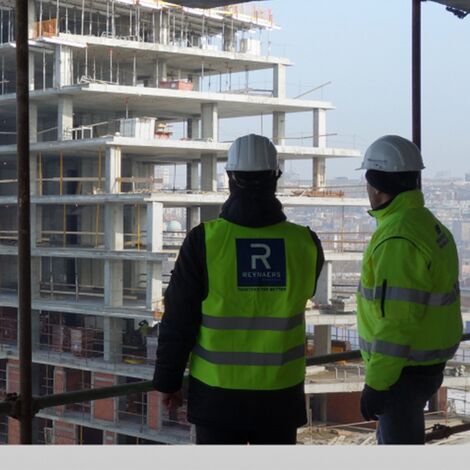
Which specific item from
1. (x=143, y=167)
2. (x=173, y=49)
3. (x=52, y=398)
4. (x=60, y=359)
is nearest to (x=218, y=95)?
(x=173, y=49)

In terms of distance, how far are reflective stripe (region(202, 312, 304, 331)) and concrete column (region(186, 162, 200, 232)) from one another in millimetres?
26336

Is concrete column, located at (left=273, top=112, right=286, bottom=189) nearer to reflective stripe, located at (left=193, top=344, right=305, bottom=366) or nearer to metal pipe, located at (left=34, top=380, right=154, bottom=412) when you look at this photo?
metal pipe, located at (left=34, top=380, right=154, bottom=412)

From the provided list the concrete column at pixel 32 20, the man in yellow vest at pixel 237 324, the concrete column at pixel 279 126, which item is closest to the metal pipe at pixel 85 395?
the man in yellow vest at pixel 237 324

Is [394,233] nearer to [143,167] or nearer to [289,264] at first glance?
[289,264]

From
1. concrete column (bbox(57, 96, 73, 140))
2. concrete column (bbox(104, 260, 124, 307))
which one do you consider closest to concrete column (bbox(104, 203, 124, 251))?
concrete column (bbox(104, 260, 124, 307))

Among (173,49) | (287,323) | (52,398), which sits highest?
(173,49)

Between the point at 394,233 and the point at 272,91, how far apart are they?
26258 millimetres

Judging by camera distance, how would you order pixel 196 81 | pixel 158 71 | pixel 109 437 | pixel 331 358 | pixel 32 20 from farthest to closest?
pixel 196 81 < pixel 158 71 < pixel 32 20 < pixel 109 437 < pixel 331 358

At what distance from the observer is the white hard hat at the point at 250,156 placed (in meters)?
1.90

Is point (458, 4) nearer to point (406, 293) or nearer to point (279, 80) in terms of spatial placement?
point (406, 293)

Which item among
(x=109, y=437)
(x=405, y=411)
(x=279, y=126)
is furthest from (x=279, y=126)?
(x=405, y=411)

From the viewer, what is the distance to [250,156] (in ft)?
6.25

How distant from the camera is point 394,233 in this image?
1941 millimetres

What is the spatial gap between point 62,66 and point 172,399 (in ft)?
80.5
